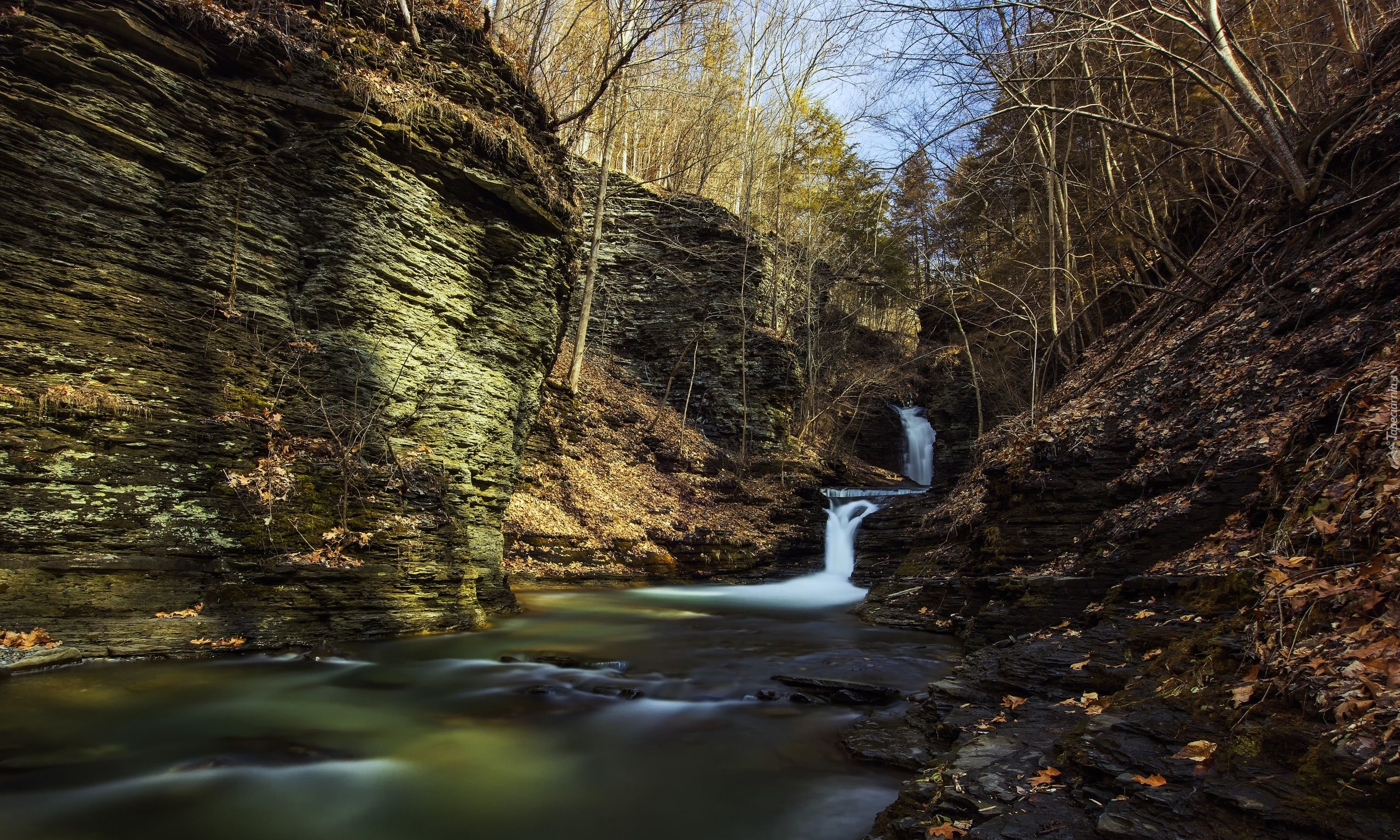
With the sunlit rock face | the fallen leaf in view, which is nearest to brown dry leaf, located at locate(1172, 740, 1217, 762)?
the fallen leaf

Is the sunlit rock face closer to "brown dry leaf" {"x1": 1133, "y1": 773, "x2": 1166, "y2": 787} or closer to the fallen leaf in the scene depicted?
"brown dry leaf" {"x1": 1133, "y1": 773, "x2": 1166, "y2": 787}

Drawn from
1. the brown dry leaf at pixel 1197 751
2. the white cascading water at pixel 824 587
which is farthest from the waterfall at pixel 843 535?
the brown dry leaf at pixel 1197 751

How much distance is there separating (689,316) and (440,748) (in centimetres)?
1798

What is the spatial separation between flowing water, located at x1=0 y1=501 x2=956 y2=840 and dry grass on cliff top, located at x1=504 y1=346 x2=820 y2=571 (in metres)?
6.18

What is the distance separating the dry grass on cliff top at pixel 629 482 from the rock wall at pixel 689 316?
3.31ft

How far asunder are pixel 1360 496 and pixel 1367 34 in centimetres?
923

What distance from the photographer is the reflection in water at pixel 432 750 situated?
147 inches

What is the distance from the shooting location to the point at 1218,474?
544cm

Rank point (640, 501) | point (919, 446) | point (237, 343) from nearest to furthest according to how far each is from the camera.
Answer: point (237, 343)
point (640, 501)
point (919, 446)

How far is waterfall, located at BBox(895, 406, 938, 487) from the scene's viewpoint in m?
27.6

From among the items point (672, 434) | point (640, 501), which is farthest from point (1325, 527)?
point (672, 434)

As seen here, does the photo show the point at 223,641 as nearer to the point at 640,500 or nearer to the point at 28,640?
the point at 28,640

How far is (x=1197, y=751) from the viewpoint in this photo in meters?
2.62

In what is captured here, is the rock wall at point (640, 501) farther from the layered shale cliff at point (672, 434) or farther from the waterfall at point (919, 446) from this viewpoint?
the waterfall at point (919, 446)
